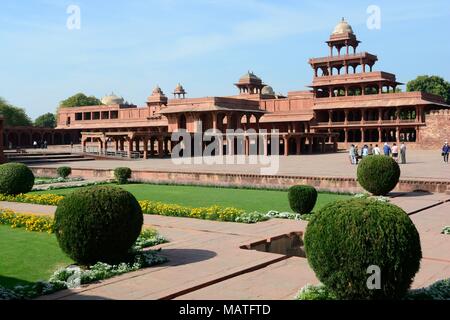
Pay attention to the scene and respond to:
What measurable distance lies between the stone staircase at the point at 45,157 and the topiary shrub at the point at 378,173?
890 inches

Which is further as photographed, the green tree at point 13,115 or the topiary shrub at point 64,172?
the green tree at point 13,115

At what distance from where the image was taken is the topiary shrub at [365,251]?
4.40m

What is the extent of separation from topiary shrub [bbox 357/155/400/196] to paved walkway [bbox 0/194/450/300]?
355 cm

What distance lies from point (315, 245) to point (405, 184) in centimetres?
1127

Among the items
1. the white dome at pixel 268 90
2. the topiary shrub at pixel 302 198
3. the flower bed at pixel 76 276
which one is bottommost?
the flower bed at pixel 76 276

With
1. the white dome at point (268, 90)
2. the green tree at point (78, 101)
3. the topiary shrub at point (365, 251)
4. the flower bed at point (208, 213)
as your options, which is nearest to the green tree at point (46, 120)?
the green tree at point (78, 101)

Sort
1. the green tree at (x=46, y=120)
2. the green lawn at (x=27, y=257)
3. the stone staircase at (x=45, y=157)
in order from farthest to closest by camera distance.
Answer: the green tree at (x=46, y=120) < the stone staircase at (x=45, y=157) < the green lawn at (x=27, y=257)

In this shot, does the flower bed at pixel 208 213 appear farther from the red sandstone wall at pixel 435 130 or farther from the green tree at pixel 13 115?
the green tree at pixel 13 115

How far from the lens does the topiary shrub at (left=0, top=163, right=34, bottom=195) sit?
47.3 feet

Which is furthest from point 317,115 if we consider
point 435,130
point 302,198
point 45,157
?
point 302,198

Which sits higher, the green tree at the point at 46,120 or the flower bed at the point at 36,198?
the green tree at the point at 46,120

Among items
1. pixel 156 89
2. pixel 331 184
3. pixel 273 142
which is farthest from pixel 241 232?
pixel 156 89

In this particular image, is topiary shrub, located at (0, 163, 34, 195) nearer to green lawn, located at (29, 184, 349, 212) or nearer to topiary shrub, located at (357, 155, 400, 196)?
green lawn, located at (29, 184, 349, 212)
